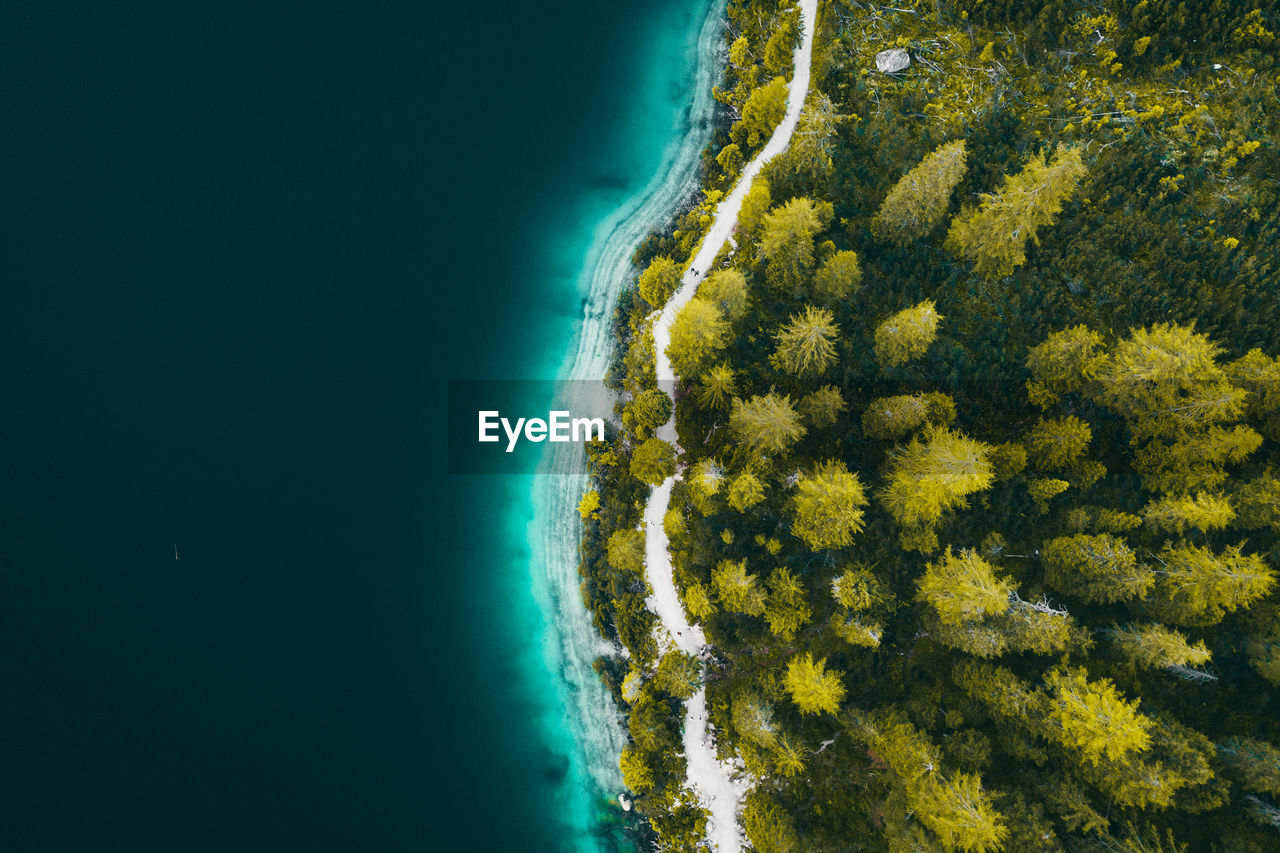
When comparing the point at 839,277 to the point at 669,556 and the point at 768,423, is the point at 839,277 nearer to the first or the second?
the point at 768,423

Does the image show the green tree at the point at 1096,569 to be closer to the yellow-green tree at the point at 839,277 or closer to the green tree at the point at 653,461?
the yellow-green tree at the point at 839,277

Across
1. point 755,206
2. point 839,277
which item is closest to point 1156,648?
point 839,277

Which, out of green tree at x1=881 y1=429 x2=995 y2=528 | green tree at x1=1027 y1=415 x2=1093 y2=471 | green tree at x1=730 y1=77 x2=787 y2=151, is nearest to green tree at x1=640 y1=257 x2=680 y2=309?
green tree at x1=730 y1=77 x2=787 y2=151

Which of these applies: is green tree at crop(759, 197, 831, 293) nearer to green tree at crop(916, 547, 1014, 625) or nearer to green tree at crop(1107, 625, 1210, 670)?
green tree at crop(916, 547, 1014, 625)

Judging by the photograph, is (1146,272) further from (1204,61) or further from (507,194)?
(507,194)

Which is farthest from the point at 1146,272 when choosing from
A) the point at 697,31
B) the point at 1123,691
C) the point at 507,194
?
the point at 507,194

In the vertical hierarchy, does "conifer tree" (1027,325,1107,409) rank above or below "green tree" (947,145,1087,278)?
below

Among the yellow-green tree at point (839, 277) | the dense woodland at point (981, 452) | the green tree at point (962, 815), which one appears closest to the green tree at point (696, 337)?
the dense woodland at point (981, 452)
